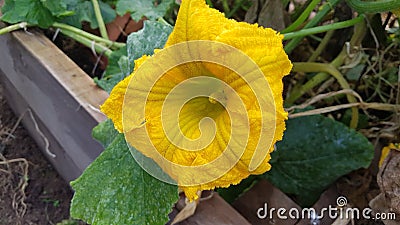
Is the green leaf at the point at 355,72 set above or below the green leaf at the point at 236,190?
above

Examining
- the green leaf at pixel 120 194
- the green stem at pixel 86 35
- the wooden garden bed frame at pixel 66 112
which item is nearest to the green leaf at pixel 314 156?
the wooden garden bed frame at pixel 66 112

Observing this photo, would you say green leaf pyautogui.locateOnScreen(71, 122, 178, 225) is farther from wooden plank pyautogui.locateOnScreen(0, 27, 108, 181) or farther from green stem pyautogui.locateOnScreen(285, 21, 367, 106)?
green stem pyautogui.locateOnScreen(285, 21, 367, 106)

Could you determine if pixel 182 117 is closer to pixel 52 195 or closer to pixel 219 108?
pixel 219 108

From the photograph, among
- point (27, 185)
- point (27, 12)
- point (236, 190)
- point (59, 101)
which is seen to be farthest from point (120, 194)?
point (27, 185)

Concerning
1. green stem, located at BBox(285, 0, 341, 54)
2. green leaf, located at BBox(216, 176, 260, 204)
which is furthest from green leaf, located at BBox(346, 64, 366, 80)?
green leaf, located at BBox(216, 176, 260, 204)

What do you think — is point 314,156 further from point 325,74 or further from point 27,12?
point 27,12

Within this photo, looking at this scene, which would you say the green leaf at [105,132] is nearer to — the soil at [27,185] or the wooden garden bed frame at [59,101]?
the wooden garden bed frame at [59,101]
